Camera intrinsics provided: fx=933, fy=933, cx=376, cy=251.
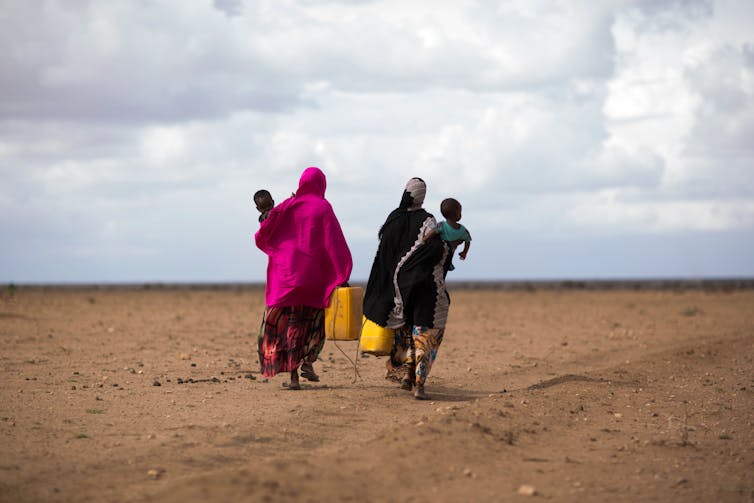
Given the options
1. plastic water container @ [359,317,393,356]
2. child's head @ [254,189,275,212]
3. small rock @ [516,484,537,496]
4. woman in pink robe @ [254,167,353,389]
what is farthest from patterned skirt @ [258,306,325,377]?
small rock @ [516,484,537,496]

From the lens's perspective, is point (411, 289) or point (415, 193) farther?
point (415, 193)

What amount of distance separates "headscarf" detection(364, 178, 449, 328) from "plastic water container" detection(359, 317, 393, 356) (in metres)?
0.09

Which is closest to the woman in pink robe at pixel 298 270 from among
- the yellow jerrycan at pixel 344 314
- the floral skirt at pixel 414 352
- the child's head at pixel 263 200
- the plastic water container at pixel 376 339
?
the yellow jerrycan at pixel 344 314

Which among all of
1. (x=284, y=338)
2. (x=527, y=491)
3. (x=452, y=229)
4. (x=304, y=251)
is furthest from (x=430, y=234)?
(x=527, y=491)

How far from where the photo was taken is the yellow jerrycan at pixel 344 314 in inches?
411

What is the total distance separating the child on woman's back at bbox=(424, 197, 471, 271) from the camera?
10148 mm

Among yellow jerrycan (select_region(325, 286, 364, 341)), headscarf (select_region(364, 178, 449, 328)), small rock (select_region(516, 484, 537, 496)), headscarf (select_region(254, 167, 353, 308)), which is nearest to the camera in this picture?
small rock (select_region(516, 484, 537, 496))

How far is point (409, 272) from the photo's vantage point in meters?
10.3

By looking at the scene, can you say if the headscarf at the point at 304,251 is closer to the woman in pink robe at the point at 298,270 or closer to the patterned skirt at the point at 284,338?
the woman in pink robe at the point at 298,270

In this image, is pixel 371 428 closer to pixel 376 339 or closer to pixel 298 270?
pixel 376 339

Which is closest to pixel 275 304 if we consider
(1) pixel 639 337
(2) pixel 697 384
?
(2) pixel 697 384

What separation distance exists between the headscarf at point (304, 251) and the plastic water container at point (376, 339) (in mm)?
588

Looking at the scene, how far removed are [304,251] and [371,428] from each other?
9.19 ft

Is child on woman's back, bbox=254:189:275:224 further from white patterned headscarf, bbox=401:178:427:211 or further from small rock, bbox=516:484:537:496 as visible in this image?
small rock, bbox=516:484:537:496
